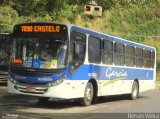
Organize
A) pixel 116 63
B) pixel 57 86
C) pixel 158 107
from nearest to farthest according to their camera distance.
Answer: pixel 57 86 → pixel 158 107 → pixel 116 63

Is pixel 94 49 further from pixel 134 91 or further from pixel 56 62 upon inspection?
pixel 134 91

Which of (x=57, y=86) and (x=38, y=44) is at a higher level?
(x=38, y=44)

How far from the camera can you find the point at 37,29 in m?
16.8

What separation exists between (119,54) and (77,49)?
4.37 m

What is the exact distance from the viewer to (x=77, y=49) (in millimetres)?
17016

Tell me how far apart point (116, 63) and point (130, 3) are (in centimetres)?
619

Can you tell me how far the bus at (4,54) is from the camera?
26.0 m

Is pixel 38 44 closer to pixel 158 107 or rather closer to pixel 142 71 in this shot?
pixel 158 107

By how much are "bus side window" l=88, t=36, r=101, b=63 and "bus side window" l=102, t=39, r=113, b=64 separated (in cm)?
51

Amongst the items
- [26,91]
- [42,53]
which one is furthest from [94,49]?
[26,91]

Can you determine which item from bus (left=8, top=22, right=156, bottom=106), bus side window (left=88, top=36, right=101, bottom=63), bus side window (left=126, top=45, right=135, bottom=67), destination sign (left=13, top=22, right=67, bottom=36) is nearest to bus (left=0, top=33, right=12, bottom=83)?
bus side window (left=126, top=45, right=135, bottom=67)

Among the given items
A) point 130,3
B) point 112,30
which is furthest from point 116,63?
point 112,30

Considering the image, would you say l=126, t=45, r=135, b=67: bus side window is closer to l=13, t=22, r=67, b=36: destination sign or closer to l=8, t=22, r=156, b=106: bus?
l=8, t=22, r=156, b=106: bus

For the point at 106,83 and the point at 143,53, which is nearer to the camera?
the point at 106,83
